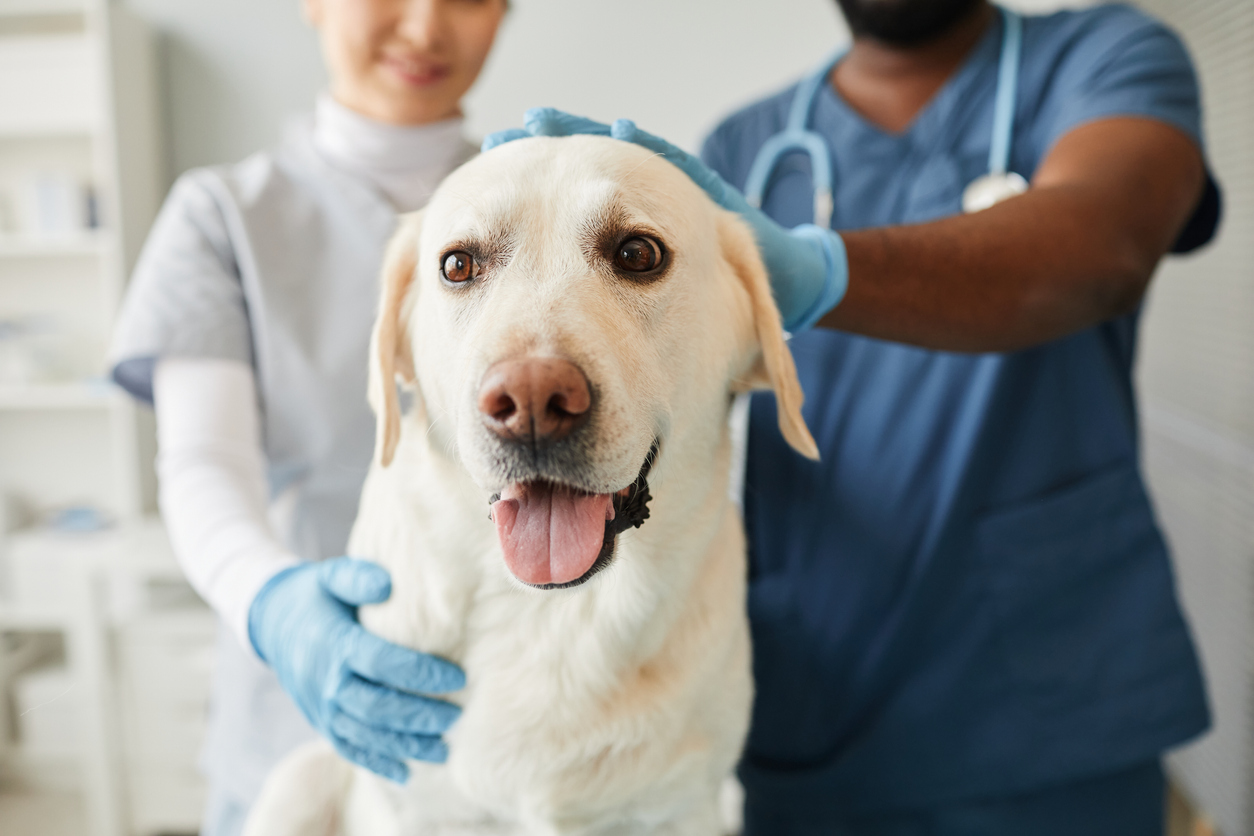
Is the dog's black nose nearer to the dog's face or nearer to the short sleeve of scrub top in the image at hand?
the dog's face

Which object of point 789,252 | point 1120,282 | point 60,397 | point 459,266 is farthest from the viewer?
point 60,397

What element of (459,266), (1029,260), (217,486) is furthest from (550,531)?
(1029,260)

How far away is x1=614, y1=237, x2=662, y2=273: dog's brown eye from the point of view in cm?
64

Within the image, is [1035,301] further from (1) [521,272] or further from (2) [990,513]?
(1) [521,272]

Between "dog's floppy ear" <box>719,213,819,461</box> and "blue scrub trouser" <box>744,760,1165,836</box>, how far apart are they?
0.79 meters

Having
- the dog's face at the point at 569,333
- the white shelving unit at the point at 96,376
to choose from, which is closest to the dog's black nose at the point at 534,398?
the dog's face at the point at 569,333

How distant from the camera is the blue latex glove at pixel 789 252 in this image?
27.2 inches

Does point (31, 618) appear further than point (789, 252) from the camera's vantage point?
Yes

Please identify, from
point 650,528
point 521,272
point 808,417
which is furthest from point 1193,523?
point 521,272

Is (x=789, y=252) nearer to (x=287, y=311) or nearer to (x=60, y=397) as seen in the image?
(x=287, y=311)

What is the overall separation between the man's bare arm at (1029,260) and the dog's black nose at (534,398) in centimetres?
38

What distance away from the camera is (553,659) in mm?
722

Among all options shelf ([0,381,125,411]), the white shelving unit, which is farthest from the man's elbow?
shelf ([0,381,125,411])

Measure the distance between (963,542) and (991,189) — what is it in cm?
51
